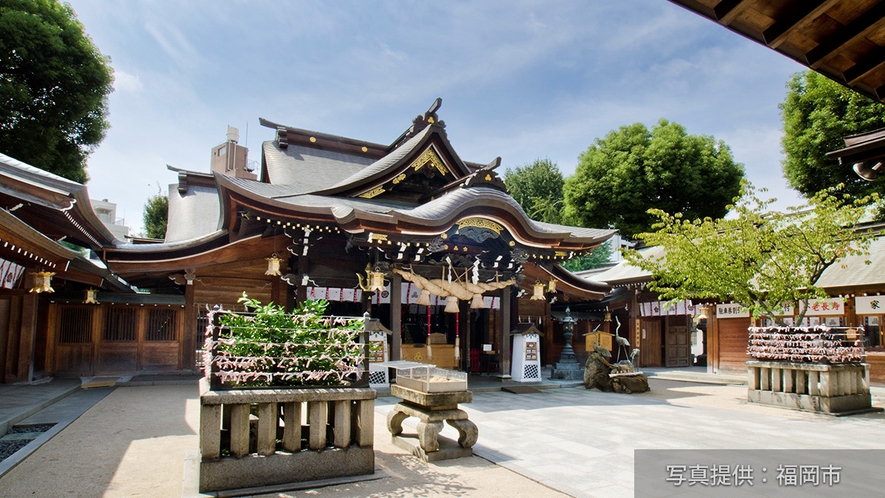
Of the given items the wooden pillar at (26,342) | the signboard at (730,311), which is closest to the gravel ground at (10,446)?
the wooden pillar at (26,342)

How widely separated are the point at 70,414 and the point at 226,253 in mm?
5808

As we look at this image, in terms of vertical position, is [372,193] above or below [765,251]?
above

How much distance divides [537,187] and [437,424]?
36266 millimetres

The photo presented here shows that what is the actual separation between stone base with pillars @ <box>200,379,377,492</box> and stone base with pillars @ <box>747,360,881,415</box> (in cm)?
908

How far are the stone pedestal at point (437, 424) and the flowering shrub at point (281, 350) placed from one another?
3.54ft

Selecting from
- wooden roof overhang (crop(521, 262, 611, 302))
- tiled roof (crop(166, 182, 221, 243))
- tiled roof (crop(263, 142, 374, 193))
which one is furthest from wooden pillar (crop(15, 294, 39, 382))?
wooden roof overhang (crop(521, 262, 611, 302))

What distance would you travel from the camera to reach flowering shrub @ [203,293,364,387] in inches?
206

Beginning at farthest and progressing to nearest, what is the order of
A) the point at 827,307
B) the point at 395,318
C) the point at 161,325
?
the point at 827,307 < the point at 161,325 < the point at 395,318

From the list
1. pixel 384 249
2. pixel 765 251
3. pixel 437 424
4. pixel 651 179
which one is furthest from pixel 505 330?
pixel 651 179

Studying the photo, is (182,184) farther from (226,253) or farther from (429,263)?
(429,263)

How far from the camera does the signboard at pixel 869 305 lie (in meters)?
15.2

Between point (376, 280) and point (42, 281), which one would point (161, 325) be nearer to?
point (42, 281)

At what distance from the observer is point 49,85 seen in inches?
690

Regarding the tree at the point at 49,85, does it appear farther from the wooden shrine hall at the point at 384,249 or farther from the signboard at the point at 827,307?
the signboard at the point at 827,307
